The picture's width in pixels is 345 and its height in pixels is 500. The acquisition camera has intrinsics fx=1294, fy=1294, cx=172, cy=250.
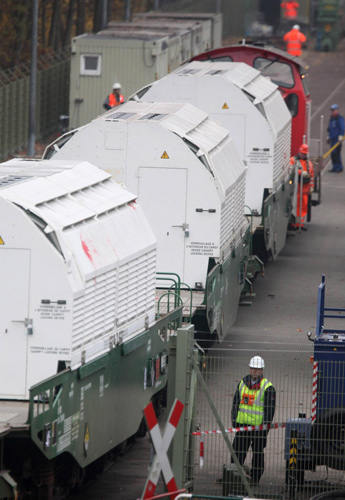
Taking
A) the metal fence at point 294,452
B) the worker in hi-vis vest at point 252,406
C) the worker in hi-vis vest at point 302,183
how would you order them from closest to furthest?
the metal fence at point 294,452 → the worker in hi-vis vest at point 252,406 → the worker in hi-vis vest at point 302,183

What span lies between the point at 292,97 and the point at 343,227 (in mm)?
3248

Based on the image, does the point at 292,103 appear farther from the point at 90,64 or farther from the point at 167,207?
the point at 167,207

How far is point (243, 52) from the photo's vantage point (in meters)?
28.5

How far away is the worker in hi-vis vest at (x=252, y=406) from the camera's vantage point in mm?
12695

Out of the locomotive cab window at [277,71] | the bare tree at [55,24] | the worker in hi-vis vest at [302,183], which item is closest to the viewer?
the worker in hi-vis vest at [302,183]

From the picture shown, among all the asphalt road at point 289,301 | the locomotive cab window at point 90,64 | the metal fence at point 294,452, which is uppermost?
the locomotive cab window at point 90,64

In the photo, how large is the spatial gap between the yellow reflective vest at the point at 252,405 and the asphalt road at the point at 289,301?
492mm

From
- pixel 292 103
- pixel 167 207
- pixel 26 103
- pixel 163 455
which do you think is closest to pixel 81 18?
pixel 26 103

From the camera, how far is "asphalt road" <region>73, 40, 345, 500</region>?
1345 cm

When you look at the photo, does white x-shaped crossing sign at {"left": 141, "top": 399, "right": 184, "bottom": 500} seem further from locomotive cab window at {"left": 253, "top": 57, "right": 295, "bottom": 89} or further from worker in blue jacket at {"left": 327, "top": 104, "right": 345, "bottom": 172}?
worker in blue jacket at {"left": 327, "top": 104, "right": 345, "bottom": 172}

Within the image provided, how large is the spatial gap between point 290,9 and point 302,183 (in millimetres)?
39772

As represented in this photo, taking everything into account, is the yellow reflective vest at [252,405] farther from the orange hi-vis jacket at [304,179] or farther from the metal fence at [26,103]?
the metal fence at [26,103]

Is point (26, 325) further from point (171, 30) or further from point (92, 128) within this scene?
point (171, 30)

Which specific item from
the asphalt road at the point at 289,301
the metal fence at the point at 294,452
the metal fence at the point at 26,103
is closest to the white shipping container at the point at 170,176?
the asphalt road at the point at 289,301
